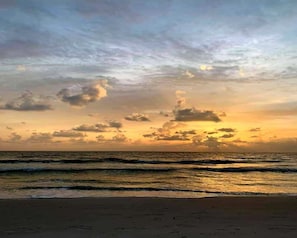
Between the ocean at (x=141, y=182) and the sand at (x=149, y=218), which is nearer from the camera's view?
the sand at (x=149, y=218)

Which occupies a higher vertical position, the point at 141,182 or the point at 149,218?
the point at 149,218

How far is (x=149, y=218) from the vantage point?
11.3 metres

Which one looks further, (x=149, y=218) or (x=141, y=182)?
(x=141, y=182)

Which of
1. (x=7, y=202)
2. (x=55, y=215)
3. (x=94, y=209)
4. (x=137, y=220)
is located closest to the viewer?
(x=137, y=220)

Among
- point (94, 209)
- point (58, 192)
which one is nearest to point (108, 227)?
point (94, 209)

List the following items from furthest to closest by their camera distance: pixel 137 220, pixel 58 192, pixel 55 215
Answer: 1. pixel 58 192
2. pixel 55 215
3. pixel 137 220

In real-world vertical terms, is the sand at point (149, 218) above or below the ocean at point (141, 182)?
above

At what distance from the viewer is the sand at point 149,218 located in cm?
923

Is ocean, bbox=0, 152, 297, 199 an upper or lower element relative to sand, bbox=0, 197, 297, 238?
lower

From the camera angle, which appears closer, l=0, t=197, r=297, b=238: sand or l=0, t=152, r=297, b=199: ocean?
l=0, t=197, r=297, b=238: sand

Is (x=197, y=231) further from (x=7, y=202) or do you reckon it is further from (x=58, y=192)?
(x=58, y=192)

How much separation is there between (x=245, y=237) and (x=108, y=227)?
140 inches

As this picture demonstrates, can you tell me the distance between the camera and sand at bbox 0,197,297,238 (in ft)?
30.3

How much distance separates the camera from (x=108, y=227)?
9.84 m
